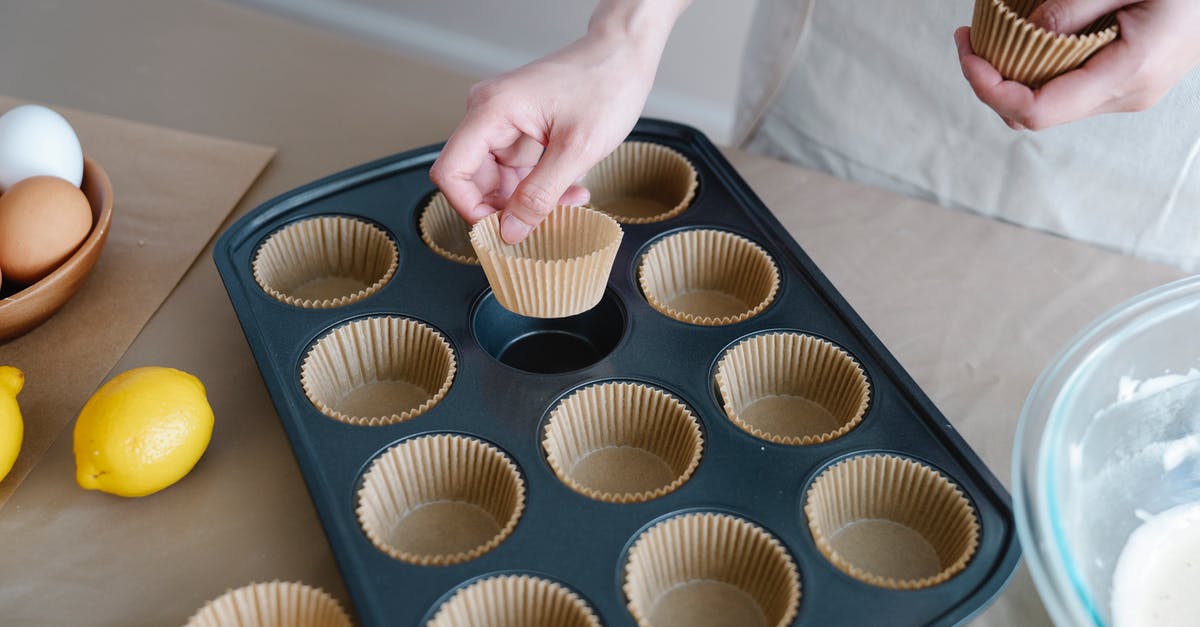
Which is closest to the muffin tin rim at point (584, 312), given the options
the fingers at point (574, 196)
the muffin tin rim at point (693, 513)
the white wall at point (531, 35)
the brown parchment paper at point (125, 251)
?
the fingers at point (574, 196)

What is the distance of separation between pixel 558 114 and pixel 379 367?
0.39m

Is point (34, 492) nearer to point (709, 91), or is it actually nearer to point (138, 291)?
point (138, 291)

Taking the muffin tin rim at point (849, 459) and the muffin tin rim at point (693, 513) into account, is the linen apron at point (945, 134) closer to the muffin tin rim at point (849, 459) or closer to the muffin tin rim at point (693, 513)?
the muffin tin rim at point (849, 459)

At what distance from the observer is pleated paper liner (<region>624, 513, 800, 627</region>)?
1.00m

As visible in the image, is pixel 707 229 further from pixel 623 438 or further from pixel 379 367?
pixel 379 367

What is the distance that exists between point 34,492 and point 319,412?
0.34 m

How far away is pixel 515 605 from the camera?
3.19 feet

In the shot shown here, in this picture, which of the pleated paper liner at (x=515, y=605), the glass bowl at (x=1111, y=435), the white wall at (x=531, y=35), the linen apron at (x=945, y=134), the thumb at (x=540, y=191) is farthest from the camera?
the white wall at (x=531, y=35)

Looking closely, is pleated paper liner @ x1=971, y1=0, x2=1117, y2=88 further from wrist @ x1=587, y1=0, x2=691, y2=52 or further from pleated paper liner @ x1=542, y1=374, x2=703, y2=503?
pleated paper liner @ x1=542, y1=374, x2=703, y2=503

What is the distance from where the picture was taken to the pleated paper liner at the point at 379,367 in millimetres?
1204

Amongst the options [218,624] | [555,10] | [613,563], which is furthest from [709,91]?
[218,624]

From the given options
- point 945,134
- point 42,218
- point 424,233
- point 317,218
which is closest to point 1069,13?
point 945,134

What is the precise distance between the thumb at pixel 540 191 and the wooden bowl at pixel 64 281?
0.55 m

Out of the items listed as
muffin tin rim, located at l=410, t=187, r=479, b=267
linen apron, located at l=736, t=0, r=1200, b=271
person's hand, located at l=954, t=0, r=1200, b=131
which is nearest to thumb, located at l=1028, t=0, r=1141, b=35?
person's hand, located at l=954, t=0, r=1200, b=131
